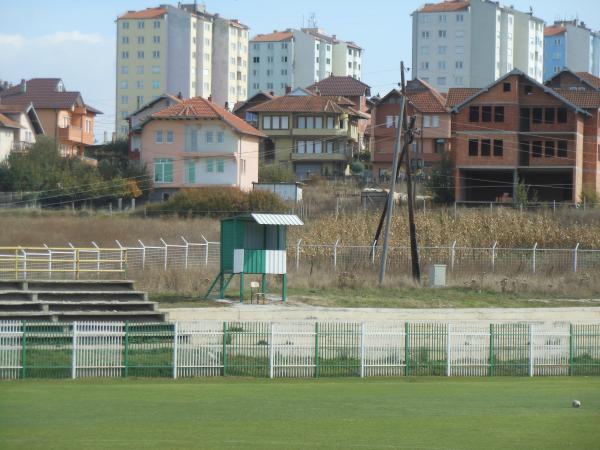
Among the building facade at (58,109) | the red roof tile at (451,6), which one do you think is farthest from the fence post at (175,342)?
the red roof tile at (451,6)

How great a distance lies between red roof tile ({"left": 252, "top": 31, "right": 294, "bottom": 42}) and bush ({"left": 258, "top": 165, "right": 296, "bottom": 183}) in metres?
79.0

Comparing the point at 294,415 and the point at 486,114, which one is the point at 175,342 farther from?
the point at 486,114

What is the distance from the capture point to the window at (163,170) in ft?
295

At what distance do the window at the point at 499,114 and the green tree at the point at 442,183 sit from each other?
552 centimetres

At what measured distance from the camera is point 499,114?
82.7 metres

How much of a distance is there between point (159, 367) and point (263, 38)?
15028 centimetres

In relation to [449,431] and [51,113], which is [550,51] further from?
[449,431]

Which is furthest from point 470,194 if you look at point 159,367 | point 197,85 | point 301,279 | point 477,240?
point 197,85

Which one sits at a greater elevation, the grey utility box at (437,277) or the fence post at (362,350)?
the grey utility box at (437,277)

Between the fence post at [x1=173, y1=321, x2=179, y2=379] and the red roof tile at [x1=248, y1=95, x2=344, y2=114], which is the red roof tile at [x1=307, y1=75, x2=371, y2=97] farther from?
the fence post at [x1=173, y1=321, x2=179, y2=379]

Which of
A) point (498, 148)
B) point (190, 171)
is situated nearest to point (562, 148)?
point (498, 148)

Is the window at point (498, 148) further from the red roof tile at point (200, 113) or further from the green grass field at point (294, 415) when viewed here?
the green grass field at point (294, 415)

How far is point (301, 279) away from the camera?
51.0 metres

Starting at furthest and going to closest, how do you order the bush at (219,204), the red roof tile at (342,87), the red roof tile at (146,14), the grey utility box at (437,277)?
the red roof tile at (146,14) → the red roof tile at (342,87) → the bush at (219,204) → the grey utility box at (437,277)
